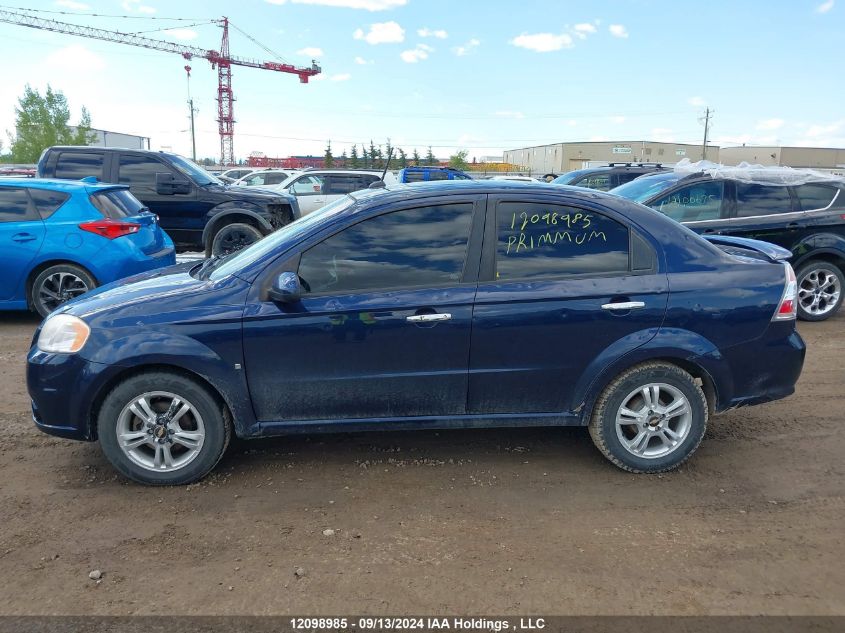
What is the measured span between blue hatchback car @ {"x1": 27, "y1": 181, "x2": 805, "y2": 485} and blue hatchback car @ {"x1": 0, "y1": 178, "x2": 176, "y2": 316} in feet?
11.1

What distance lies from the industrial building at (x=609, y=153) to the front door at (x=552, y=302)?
79106 millimetres

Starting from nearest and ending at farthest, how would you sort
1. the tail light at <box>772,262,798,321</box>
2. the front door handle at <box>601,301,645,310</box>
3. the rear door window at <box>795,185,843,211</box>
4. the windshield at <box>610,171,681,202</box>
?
the front door handle at <box>601,301,645,310</box>
the tail light at <box>772,262,798,321</box>
the rear door window at <box>795,185,843,211</box>
the windshield at <box>610,171,681,202</box>

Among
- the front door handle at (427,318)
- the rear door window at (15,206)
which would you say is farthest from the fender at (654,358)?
the rear door window at (15,206)

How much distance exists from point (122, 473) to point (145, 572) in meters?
0.92

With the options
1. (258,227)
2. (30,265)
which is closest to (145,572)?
(30,265)

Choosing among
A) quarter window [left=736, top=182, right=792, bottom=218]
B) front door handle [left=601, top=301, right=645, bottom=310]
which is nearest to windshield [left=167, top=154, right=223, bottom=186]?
quarter window [left=736, top=182, right=792, bottom=218]

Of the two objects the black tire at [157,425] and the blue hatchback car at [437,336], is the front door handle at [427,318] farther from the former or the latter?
the black tire at [157,425]

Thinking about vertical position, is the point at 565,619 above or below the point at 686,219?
below

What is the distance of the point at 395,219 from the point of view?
145 inches

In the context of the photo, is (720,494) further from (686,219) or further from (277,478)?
(686,219)

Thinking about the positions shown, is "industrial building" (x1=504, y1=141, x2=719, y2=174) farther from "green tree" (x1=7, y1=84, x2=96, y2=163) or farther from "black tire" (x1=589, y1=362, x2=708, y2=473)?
"black tire" (x1=589, y1=362, x2=708, y2=473)

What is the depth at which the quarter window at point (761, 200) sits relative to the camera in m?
7.47

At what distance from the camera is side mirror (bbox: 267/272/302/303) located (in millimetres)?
3385

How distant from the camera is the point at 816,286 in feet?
24.8
